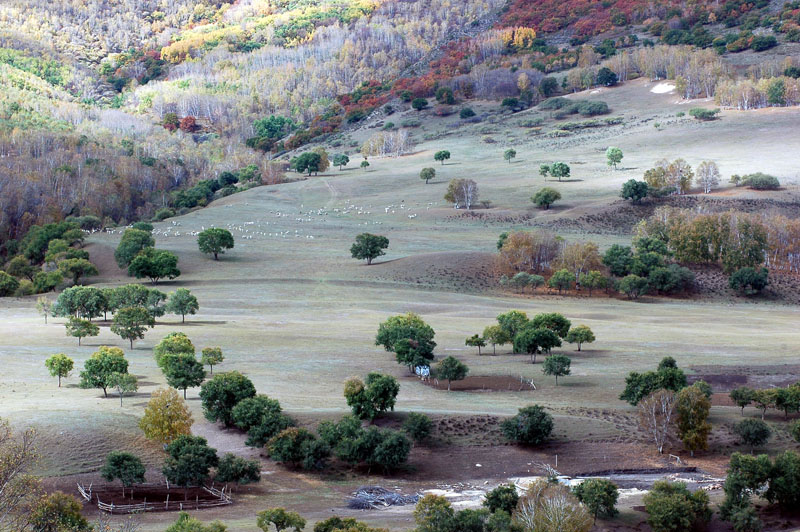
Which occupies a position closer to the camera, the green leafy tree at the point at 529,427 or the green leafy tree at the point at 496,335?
the green leafy tree at the point at 529,427

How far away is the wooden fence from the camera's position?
37438mm

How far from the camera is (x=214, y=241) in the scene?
101 m

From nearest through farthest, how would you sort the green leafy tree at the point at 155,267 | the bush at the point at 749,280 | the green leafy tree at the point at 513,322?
the green leafy tree at the point at 513,322
the green leafy tree at the point at 155,267
the bush at the point at 749,280

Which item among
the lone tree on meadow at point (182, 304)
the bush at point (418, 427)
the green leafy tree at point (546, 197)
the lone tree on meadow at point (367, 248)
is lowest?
the bush at point (418, 427)

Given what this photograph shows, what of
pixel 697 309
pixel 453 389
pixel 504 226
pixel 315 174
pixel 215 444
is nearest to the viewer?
pixel 215 444

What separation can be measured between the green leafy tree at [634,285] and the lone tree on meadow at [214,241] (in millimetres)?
43695

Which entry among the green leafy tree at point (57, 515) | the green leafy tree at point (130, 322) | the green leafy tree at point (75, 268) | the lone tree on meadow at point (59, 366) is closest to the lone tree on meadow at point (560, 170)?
the green leafy tree at point (75, 268)

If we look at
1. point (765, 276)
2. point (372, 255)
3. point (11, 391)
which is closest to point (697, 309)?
point (765, 276)

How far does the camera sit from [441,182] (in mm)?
143375

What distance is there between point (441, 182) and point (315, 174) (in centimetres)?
2955

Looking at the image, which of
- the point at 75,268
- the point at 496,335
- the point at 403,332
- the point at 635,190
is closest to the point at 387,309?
the point at 496,335

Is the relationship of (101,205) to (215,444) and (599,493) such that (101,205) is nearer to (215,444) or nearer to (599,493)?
(215,444)

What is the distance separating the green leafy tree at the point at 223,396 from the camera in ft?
157

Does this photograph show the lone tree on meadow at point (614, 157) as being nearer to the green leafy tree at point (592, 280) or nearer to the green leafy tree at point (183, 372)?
the green leafy tree at point (592, 280)
